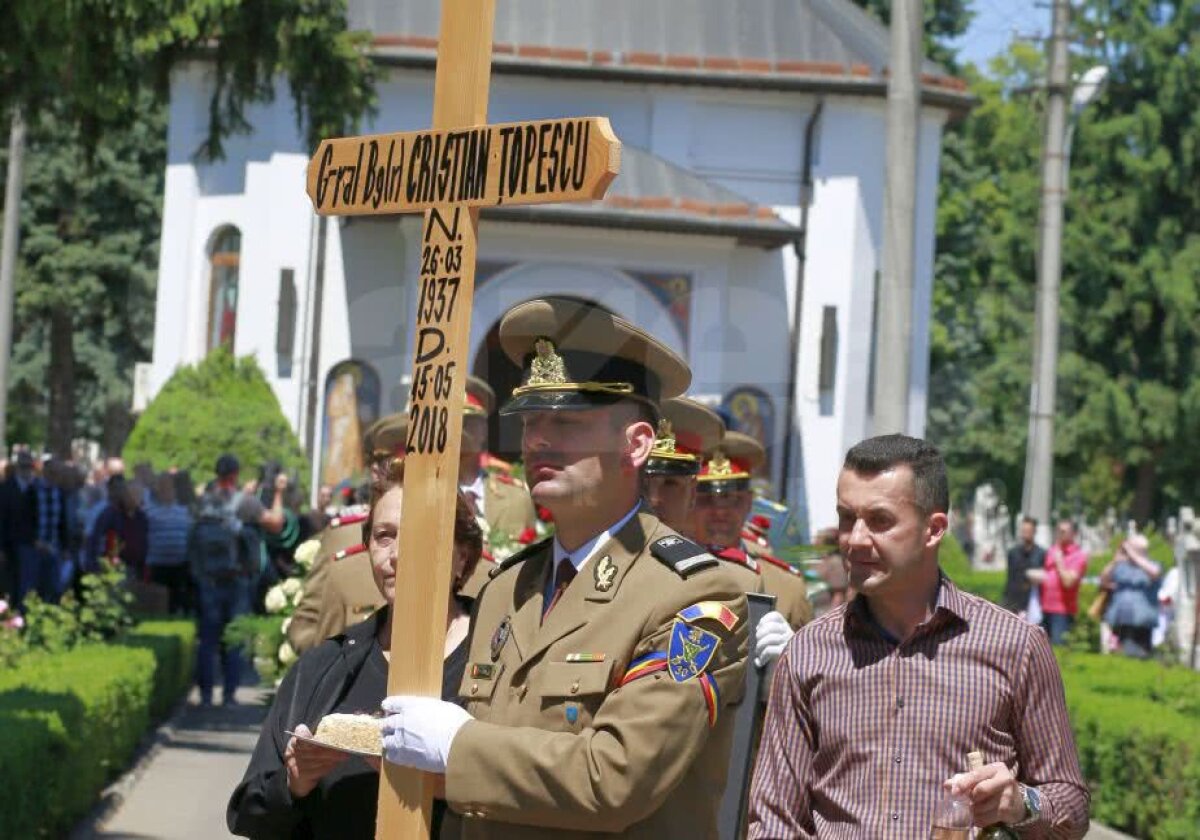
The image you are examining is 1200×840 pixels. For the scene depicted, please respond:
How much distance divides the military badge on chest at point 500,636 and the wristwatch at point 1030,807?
106cm

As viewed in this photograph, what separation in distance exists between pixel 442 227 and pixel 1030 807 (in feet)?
5.38

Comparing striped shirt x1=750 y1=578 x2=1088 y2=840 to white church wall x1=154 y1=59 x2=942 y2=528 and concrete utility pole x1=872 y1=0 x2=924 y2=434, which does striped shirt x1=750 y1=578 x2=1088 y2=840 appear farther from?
white church wall x1=154 y1=59 x2=942 y2=528

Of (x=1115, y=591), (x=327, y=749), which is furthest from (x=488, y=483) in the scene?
(x=1115, y=591)

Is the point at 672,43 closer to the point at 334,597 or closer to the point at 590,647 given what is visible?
the point at 334,597

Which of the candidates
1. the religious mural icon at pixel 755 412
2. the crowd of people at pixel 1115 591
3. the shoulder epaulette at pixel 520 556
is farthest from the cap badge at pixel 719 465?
the religious mural icon at pixel 755 412

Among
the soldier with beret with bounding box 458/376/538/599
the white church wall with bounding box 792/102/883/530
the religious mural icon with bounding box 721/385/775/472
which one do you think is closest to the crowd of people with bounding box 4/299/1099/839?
the soldier with beret with bounding box 458/376/538/599

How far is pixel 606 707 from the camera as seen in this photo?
14.0 ft

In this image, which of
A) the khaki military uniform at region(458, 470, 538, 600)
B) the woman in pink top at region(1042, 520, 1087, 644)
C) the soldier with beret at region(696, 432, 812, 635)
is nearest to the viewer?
the soldier with beret at region(696, 432, 812, 635)

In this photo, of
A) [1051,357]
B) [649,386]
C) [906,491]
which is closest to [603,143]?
[649,386]

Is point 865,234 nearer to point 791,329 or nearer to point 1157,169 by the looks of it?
point 791,329

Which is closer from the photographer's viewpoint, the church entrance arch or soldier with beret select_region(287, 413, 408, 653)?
soldier with beret select_region(287, 413, 408, 653)

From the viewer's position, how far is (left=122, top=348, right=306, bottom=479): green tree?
32.3 metres

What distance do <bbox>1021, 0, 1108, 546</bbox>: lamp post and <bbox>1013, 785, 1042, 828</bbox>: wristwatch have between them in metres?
22.7

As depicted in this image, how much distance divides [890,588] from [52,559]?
1798 centimetres
